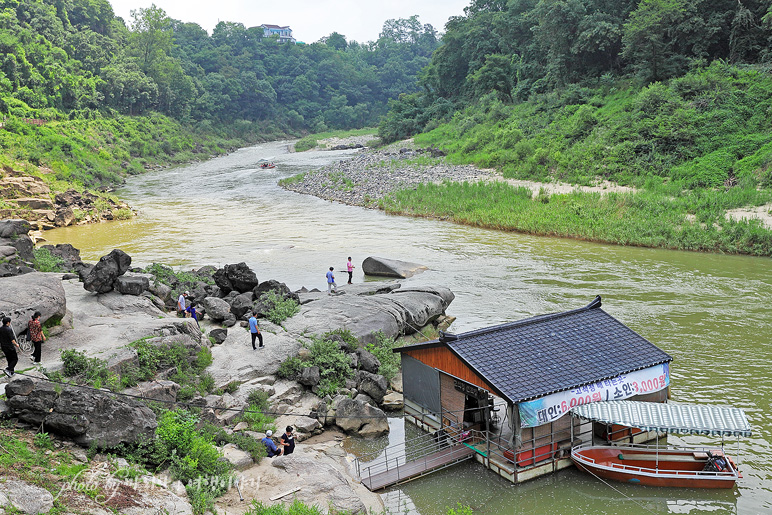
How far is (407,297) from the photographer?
26.6m

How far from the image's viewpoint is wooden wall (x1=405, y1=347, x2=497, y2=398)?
16.4m

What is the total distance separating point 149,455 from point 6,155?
51992 mm

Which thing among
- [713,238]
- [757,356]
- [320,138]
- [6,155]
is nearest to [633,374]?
[757,356]

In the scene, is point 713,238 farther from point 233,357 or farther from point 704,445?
point 233,357

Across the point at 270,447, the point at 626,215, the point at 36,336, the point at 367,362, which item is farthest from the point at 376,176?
the point at 270,447

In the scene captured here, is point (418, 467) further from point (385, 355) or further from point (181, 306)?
point (181, 306)

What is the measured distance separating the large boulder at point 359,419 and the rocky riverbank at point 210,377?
0.10 ft

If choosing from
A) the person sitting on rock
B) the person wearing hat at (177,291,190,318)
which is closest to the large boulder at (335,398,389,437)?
the person sitting on rock

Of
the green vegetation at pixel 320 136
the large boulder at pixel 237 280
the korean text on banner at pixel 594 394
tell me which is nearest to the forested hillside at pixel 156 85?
the green vegetation at pixel 320 136

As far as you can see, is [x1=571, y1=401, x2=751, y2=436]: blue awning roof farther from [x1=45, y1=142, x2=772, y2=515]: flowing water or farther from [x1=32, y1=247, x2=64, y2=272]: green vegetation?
[x1=32, y1=247, x2=64, y2=272]: green vegetation

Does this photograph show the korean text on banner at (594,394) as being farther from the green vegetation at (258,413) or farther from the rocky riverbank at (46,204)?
the rocky riverbank at (46,204)

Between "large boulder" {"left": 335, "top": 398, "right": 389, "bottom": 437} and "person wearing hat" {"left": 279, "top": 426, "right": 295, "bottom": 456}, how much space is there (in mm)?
2398

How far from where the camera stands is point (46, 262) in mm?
29891

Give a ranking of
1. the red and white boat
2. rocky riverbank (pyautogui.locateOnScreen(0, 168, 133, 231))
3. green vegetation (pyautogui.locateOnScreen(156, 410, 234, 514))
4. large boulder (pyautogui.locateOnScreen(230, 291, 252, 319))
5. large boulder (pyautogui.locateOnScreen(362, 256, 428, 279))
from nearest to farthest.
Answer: green vegetation (pyautogui.locateOnScreen(156, 410, 234, 514)) < the red and white boat < large boulder (pyautogui.locateOnScreen(230, 291, 252, 319)) < large boulder (pyautogui.locateOnScreen(362, 256, 428, 279)) < rocky riverbank (pyautogui.locateOnScreen(0, 168, 133, 231))
